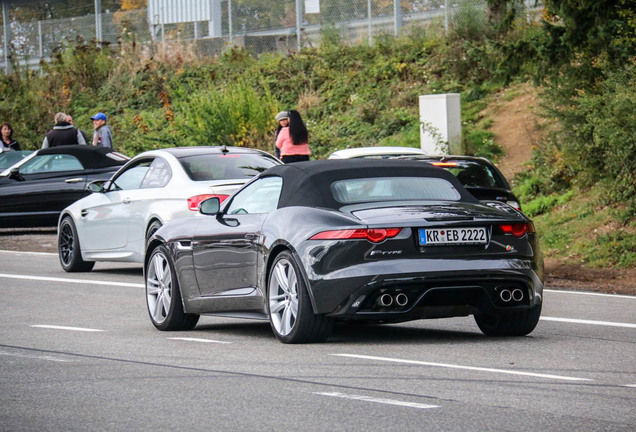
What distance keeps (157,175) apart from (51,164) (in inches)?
301

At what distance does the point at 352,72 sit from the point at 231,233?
22.9 meters

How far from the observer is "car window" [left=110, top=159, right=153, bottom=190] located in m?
16.7

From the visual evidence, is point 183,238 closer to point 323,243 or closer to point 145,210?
point 323,243

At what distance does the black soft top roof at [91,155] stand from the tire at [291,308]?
43.6 feet

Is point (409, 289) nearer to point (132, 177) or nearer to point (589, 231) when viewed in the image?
point (132, 177)

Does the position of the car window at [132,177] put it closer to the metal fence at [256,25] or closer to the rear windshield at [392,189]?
the rear windshield at [392,189]

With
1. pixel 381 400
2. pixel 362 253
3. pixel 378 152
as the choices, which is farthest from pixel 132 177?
pixel 381 400

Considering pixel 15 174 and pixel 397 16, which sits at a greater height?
pixel 397 16

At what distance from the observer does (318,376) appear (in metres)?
8.23

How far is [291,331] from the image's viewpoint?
9758mm

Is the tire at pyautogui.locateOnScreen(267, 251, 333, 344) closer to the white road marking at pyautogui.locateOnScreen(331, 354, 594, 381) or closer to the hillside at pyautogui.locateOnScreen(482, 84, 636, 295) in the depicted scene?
the white road marking at pyautogui.locateOnScreen(331, 354, 594, 381)

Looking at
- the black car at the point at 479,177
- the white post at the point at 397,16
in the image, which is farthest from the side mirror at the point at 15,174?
the white post at the point at 397,16

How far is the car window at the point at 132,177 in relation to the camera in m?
16.7

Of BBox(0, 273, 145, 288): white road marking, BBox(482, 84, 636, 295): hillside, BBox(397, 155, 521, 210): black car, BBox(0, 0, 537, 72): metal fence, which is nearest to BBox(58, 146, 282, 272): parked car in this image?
BBox(0, 273, 145, 288): white road marking
